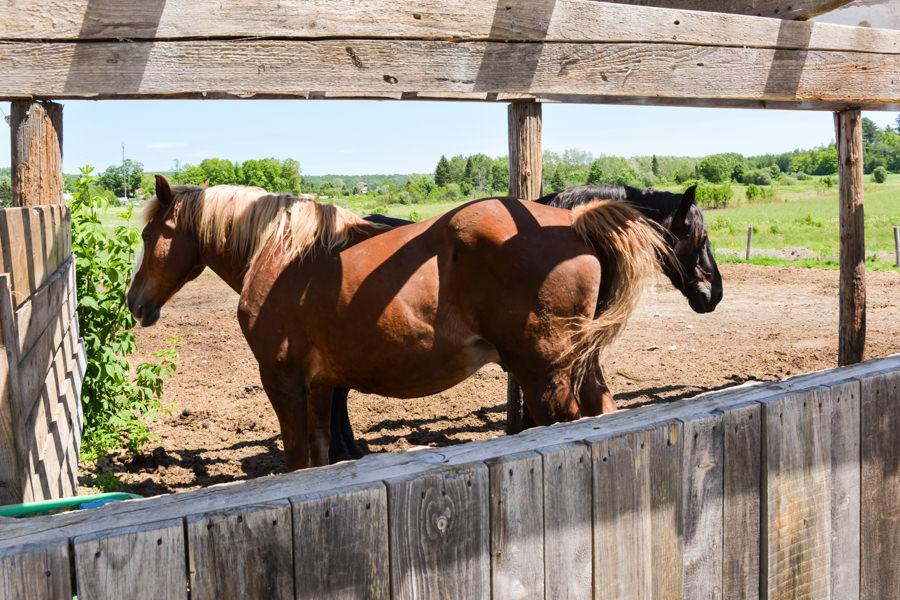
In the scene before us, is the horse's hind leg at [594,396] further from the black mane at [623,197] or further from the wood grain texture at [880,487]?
the wood grain texture at [880,487]

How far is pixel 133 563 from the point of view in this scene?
123 centimetres

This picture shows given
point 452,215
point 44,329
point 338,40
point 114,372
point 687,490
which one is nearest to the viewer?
point 687,490

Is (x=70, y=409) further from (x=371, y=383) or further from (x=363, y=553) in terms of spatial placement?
(x=363, y=553)

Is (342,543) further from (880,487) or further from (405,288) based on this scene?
(405,288)

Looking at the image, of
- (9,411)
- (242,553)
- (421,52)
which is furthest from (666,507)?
(421,52)

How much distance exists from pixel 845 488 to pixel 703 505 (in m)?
0.54

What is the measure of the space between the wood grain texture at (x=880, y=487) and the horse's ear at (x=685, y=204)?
2348 millimetres

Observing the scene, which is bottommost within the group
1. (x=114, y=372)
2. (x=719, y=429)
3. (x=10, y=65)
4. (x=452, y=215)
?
(x=114, y=372)

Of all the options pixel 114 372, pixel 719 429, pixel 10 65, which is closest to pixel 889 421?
pixel 719 429

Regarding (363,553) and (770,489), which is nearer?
(363,553)

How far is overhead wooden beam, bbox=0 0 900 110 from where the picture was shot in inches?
113

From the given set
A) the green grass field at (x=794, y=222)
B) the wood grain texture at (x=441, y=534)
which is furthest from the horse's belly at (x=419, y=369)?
the green grass field at (x=794, y=222)

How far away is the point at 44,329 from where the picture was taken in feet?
9.12

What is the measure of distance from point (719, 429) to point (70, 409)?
340cm
